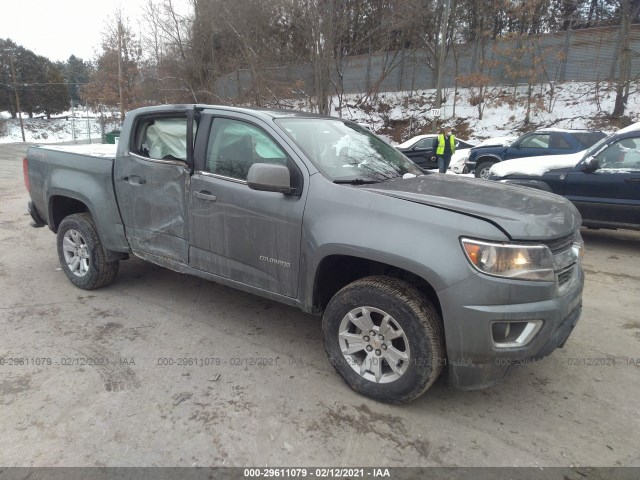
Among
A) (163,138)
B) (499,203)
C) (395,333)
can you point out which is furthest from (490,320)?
(163,138)

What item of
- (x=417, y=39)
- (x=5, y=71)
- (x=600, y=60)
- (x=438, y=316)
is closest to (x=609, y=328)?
(x=438, y=316)

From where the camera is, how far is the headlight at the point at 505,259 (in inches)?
95.5

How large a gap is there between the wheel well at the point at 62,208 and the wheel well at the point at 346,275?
3205 millimetres

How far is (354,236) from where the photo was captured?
2775mm

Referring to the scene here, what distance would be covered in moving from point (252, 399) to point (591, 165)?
6075 mm

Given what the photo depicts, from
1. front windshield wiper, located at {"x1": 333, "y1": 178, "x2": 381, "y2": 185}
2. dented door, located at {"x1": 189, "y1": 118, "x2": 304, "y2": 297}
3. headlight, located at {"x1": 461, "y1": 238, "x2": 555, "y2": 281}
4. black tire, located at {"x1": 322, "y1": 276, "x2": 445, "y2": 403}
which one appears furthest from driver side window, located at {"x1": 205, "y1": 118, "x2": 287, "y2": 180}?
headlight, located at {"x1": 461, "y1": 238, "x2": 555, "y2": 281}

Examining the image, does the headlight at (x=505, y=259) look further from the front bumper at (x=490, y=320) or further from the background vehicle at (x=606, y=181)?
the background vehicle at (x=606, y=181)

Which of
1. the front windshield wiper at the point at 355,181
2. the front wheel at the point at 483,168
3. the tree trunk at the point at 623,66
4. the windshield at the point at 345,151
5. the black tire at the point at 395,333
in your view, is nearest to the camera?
the black tire at the point at 395,333

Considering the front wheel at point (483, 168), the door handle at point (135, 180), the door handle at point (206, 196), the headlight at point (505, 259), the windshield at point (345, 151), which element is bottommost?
the front wheel at point (483, 168)

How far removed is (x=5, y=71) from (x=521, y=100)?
1891 inches

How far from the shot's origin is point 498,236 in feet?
7.99

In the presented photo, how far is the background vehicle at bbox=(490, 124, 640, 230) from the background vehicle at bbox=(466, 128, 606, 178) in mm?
3882

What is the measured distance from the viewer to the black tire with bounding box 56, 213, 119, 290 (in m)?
4.50

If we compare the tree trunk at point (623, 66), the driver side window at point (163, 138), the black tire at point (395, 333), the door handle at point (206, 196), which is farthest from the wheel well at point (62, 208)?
the tree trunk at point (623, 66)
